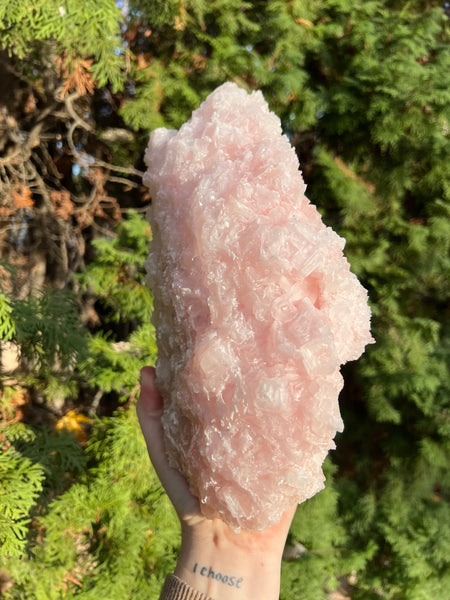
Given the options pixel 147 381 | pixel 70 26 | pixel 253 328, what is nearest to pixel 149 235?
pixel 70 26

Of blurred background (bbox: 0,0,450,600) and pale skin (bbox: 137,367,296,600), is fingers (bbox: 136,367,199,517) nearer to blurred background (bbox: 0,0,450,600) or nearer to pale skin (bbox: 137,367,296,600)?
pale skin (bbox: 137,367,296,600)

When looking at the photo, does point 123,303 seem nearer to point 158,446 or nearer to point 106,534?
point 106,534

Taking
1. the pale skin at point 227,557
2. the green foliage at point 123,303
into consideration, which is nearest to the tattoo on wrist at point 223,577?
the pale skin at point 227,557

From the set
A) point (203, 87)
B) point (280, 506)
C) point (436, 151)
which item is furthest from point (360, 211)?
point (280, 506)

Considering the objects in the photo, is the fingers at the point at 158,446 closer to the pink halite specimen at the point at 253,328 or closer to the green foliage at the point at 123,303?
the pink halite specimen at the point at 253,328

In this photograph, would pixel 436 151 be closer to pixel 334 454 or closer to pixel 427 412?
pixel 427 412

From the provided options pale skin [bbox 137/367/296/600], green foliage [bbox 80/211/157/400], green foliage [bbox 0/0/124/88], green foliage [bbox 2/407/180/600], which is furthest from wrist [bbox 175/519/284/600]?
green foliage [bbox 0/0/124/88]
